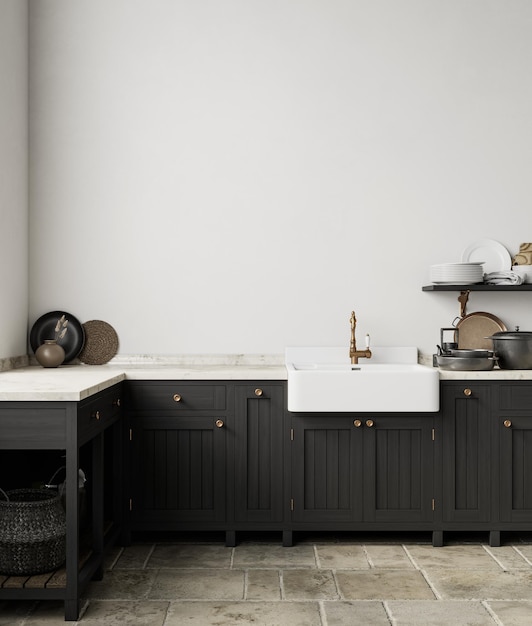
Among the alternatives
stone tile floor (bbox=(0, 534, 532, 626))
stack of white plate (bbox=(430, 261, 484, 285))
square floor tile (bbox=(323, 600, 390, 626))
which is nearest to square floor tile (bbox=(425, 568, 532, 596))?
stone tile floor (bbox=(0, 534, 532, 626))

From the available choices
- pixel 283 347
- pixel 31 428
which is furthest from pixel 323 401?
pixel 31 428

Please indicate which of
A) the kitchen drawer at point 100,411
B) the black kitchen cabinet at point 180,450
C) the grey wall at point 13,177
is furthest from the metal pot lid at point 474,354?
the grey wall at point 13,177

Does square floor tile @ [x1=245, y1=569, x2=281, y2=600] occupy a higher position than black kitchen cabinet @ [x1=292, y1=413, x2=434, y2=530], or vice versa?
black kitchen cabinet @ [x1=292, y1=413, x2=434, y2=530]

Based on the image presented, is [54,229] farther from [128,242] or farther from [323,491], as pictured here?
[323,491]

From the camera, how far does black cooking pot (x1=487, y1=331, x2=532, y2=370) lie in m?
3.86

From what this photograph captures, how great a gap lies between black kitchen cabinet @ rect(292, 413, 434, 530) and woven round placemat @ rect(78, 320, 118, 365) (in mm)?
1175

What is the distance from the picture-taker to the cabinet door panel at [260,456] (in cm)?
375

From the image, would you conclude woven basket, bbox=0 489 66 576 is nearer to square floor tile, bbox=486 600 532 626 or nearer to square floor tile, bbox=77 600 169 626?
square floor tile, bbox=77 600 169 626

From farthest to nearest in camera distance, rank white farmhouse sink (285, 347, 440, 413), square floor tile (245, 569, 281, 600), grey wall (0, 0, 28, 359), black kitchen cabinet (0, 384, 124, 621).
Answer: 1. grey wall (0, 0, 28, 359)
2. white farmhouse sink (285, 347, 440, 413)
3. square floor tile (245, 569, 281, 600)
4. black kitchen cabinet (0, 384, 124, 621)

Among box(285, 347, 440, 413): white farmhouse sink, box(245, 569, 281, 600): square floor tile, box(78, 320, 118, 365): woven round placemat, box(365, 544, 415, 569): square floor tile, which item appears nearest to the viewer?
box(245, 569, 281, 600): square floor tile

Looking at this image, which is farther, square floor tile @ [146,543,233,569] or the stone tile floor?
square floor tile @ [146,543,233,569]

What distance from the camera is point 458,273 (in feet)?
13.4

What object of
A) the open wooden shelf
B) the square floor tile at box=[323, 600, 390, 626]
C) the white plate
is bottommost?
the square floor tile at box=[323, 600, 390, 626]

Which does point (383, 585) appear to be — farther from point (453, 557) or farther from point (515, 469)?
point (515, 469)
